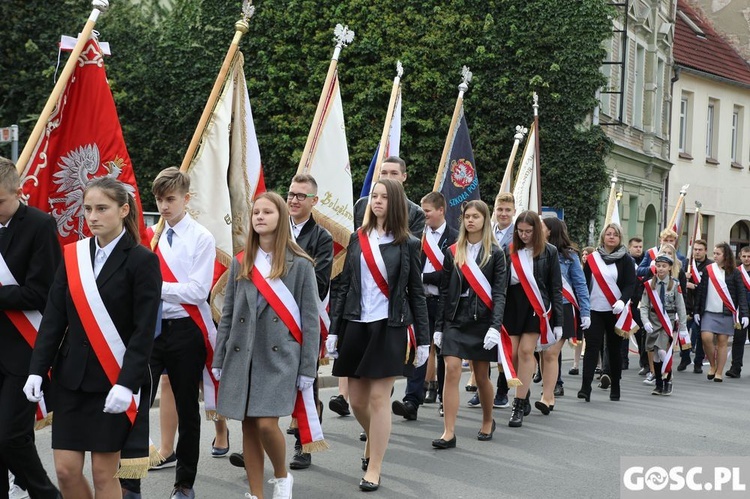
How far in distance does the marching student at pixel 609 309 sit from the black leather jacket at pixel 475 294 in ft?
11.3

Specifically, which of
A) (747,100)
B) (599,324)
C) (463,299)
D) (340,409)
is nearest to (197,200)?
(463,299)

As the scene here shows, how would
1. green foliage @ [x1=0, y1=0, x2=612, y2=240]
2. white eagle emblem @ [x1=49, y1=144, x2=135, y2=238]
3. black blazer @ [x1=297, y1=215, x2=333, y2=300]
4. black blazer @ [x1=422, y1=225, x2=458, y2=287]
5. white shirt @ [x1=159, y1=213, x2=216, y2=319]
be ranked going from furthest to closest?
green foliage @ [x1=0, y1=0, x2=612, y2=240], black blazer @ [x1=422, y1=225, x2=458, y2=287], black blazer @ [x1=297, y1=215, x2=333, y2=300], white eagle emblem @ [x1=49, y1=144, x2=135, y2=238], white shirt @ [x1=159, y1=213, x2=216, y2=319]

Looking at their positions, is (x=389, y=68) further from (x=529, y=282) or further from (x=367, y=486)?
(x=367, y=486)

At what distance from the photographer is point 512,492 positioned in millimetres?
6848

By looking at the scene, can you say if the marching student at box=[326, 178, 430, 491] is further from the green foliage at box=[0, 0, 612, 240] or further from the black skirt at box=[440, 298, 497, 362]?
the green foliage at box=[0, 0, 612, 240]

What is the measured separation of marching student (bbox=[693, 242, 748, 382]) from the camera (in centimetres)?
1525

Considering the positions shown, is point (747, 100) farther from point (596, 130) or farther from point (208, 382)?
point (208, 382)

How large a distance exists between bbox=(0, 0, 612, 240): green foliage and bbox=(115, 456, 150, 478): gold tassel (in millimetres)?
18518

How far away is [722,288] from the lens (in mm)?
15430

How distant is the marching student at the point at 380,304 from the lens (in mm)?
6953

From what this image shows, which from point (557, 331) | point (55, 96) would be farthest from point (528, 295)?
point (55, 96)

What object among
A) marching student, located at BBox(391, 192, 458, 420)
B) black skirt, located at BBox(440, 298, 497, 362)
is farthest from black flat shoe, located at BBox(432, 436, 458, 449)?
marching student, located at BBox(391, 192, 458, 420)

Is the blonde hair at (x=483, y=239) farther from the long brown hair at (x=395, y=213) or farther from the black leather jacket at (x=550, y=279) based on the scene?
the long brown hair at (x=395, y=213)

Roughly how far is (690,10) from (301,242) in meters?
33.5
